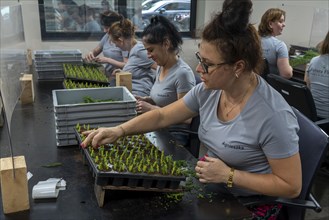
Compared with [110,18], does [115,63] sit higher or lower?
lower

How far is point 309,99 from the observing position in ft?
6.57

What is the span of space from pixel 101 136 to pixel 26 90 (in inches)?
39.7

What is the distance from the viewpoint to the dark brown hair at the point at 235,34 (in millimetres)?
1151

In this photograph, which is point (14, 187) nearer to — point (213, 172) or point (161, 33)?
point (213, 172)

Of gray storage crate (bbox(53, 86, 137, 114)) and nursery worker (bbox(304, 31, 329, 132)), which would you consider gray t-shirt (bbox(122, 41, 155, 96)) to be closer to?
gray storage crate (bbox(53, 86, 137, 114))

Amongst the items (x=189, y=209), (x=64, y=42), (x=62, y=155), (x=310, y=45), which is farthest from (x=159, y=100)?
(x=310, y=45)

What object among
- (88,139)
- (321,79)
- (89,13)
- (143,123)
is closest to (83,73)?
(143,123)

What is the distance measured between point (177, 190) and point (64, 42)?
10.6 feet

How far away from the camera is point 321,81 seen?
2.53 m

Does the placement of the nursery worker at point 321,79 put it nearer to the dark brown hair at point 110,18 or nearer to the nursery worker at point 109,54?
the nursery worker at point 109,54

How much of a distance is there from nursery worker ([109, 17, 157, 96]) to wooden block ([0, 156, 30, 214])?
62.4 inches

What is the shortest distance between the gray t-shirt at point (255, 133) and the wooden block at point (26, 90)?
3.79ft

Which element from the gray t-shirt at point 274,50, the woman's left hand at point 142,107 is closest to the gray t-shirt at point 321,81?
the gray t-shirt at point 274,50

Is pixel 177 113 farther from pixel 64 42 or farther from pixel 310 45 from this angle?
pixel 310 45
